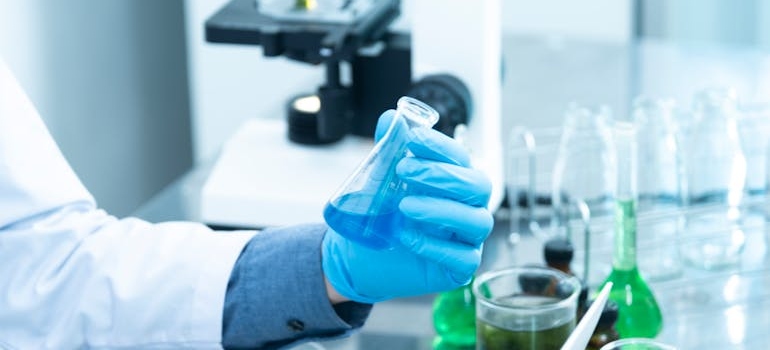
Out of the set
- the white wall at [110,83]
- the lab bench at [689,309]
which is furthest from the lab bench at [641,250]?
the white wall at [110,83]

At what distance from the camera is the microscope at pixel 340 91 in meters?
1.61

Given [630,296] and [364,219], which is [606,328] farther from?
[364,219]

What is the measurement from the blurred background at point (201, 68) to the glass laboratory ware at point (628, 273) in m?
0.79

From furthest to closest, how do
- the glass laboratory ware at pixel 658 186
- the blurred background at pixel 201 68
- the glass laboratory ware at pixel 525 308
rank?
the blurred background at pixel 201 68, the glass laboratory ware at pixel 658 186, the glass laboratory ware at pixel 525 308

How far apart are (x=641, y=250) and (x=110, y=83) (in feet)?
Result: 4.88

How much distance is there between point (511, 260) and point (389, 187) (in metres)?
0.56

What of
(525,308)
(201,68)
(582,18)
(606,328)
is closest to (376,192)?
(525,308)

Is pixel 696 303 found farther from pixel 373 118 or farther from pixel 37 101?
pixel 37 101

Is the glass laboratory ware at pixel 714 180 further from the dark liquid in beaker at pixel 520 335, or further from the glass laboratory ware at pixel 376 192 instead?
the glass laboratory ware at pixel 376 192

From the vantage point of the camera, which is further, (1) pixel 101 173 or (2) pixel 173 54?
(2) pixel 173 54

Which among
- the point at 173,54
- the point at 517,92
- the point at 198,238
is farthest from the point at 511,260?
the point at 173,54

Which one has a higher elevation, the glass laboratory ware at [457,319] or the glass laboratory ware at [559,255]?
the glass laboratory ware at [559,255]

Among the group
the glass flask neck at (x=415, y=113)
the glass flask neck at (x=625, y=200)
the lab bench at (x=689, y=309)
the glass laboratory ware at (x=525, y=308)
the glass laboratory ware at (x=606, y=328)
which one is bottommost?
the lab bench at (x=689, y=309)

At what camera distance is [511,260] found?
1.59 m
